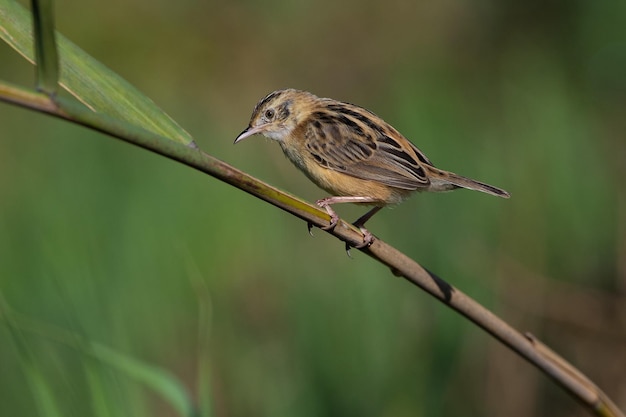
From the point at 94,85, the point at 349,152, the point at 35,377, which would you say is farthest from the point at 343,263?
the point at 94,85

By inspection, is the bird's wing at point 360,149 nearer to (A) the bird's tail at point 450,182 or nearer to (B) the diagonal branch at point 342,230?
(A) the bird's tail at point 450,182

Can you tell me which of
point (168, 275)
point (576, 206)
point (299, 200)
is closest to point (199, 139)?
point (168, 275)

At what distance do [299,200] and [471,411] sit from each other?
2.31 metres

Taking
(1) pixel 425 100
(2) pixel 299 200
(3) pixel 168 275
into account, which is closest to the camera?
(2) pixel 299 200

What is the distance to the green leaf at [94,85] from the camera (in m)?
1.99

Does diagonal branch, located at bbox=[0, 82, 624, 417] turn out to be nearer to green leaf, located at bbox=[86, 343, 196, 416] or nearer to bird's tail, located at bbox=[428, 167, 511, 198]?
green leaf, located at bbox=[86, 343, 196, 416]

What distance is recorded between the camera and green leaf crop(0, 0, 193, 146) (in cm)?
199

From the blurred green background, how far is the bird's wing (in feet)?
1.14

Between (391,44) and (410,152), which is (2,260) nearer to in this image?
(410,152)

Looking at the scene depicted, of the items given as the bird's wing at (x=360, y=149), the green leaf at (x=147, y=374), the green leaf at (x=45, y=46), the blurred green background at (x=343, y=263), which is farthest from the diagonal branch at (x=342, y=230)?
the bird's wing at (x=360, y=149)

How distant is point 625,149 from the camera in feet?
16.9

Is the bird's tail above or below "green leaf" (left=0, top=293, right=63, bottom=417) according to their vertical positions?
above

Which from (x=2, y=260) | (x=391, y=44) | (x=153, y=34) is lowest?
(x=2, y=260)

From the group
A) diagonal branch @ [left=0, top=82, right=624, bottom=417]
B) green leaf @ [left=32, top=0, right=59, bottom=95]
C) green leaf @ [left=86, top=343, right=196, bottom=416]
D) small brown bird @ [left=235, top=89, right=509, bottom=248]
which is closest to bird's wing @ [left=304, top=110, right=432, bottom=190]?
small brown bird @ [left=235, top=89, right=509, bottom=248]
